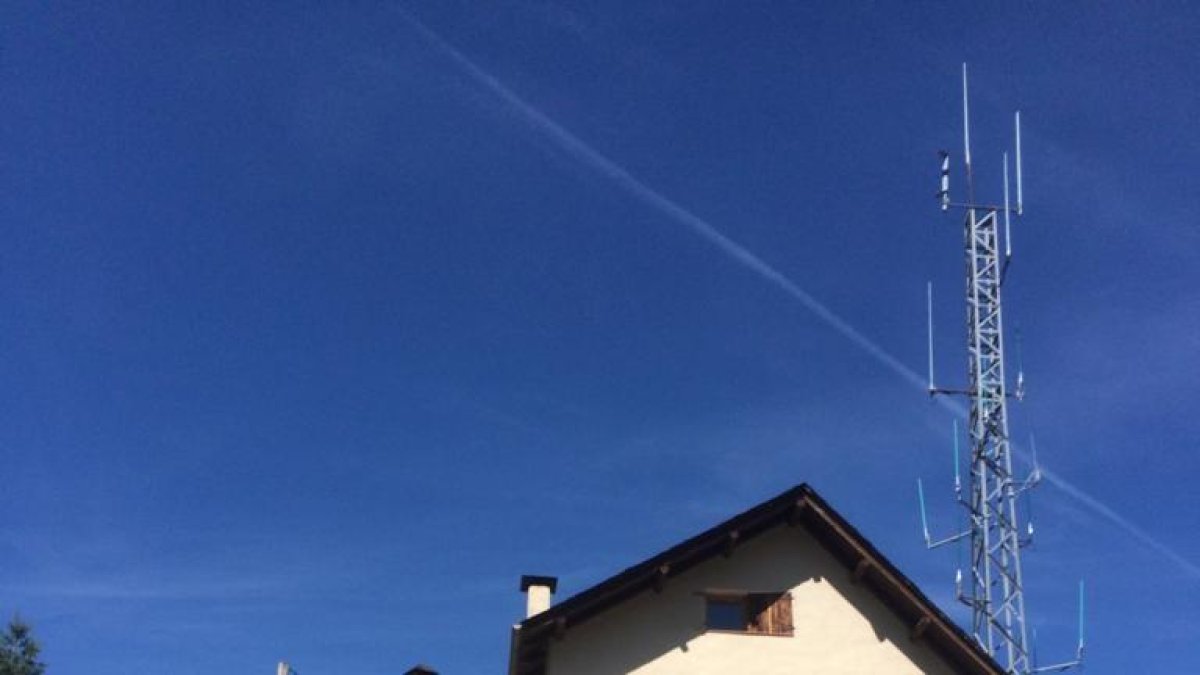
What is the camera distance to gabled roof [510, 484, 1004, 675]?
64.2ft

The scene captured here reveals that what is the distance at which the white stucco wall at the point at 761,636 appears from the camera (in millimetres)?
19828

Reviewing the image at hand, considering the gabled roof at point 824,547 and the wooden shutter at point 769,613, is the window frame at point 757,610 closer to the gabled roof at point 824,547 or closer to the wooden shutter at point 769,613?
the wooden shutter at point 769,613

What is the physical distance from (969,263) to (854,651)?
13247mm

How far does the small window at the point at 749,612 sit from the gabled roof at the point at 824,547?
0.88 m

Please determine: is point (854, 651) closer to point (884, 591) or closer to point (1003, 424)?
point (884, 591)

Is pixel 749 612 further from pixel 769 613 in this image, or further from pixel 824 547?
pixel 824 547

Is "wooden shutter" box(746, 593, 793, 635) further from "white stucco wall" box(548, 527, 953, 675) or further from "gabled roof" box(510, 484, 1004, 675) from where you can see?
"gabled roof" box(510, 484, 1004, 675)

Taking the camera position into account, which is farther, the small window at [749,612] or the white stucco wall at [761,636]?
the small window at [749,612]

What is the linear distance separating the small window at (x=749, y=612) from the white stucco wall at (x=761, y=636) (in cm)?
14

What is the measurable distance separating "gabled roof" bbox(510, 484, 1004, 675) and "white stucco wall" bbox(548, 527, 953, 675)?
0.20m

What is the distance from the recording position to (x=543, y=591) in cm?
2048

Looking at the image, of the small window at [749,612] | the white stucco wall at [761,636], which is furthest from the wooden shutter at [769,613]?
the white stucco wall at [761,636]

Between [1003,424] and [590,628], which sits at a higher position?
[1003,424]

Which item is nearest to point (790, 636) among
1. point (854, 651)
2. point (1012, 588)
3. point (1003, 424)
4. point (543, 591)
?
point (854, 651)
